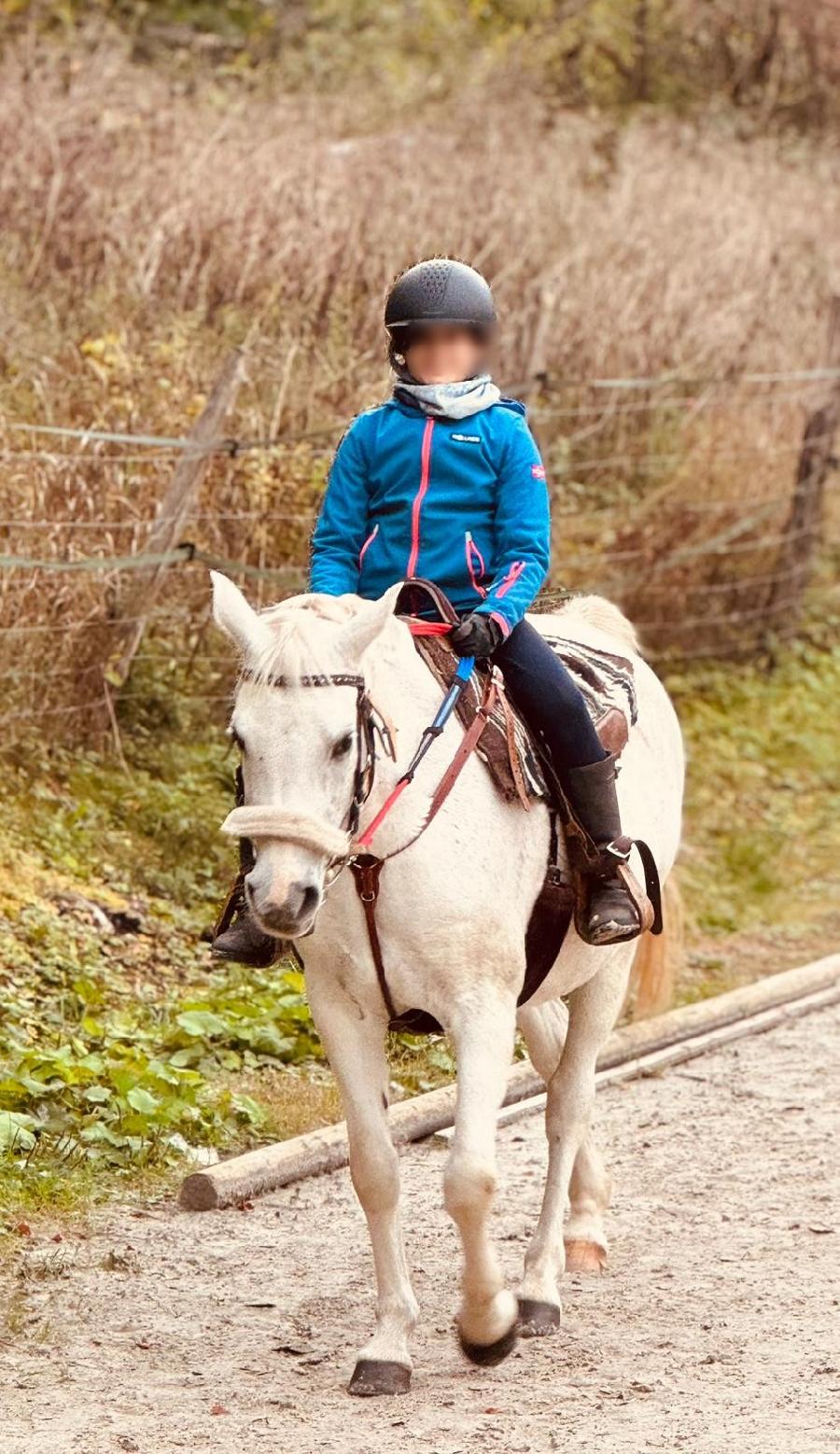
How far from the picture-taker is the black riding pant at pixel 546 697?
481 cm

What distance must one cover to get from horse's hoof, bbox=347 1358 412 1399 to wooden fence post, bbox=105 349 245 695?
4.30 metres

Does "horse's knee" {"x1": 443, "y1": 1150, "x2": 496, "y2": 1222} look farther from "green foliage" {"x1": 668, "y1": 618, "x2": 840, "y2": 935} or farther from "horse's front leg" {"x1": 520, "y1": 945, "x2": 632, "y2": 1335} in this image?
"green foliage" {"x1": 668, "y1": 618, "x2": 840, "y2": 935}

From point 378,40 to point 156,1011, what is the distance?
14880mm

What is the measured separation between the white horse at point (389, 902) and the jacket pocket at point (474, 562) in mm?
381

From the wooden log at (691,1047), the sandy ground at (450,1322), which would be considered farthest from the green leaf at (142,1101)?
the wooden log at (691,1047)

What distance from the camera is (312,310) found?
34.7ft

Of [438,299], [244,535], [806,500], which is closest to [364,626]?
[438,299]

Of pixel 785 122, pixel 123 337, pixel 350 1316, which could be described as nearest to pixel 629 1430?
pixel 350 1316

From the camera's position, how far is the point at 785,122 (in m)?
21.8

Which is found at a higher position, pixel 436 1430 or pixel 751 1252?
pixel 436 1430

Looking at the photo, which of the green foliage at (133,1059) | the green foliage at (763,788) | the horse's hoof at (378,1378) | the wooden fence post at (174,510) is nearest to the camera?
the horse's hoof at (378,1378)

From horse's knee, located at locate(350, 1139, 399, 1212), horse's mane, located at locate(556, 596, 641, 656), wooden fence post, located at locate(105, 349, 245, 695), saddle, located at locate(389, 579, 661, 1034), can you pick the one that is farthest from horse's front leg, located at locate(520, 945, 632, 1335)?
wooden fence post, located at locate(105, 349, 245, 695)

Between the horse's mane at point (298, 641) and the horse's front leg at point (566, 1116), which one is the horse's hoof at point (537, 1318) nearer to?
the horse's front leg at point (566, 1116)

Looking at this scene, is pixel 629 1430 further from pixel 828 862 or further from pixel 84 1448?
pixel 828 862
